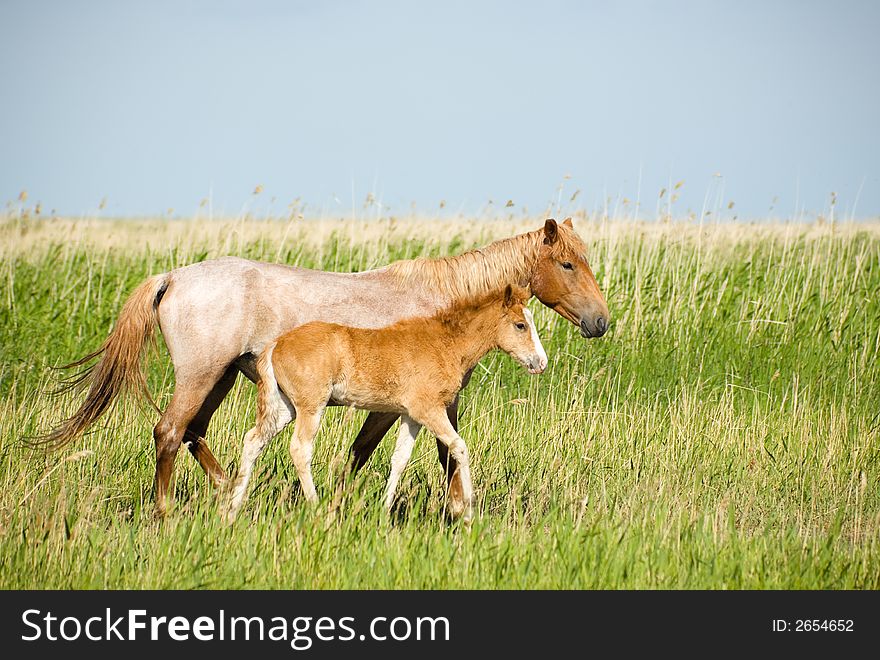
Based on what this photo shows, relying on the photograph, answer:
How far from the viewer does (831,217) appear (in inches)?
445

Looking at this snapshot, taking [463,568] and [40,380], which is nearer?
[463,568]

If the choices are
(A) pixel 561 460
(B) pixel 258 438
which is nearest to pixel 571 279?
(A) pixel 561 460

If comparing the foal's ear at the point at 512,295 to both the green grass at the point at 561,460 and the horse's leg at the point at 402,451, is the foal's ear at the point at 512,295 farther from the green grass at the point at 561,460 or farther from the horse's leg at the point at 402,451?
the green grass at the point at 561,460

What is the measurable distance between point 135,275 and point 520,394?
5146mm

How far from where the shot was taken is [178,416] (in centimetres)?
577

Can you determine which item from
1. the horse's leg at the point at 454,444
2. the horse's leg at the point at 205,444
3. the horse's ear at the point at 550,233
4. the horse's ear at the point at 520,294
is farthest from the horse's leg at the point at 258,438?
the horse's ear at the point at 550,233

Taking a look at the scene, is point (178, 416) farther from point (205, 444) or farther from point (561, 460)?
point (561, 460)

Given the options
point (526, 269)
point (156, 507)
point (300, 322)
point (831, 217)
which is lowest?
point (156, 507)

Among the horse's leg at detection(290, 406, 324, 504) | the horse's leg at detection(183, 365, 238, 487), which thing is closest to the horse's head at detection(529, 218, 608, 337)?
the horse's leg at detection(290, 406, 324, 504)

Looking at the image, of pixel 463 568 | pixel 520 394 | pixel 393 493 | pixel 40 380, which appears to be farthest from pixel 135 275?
pixel 463 568

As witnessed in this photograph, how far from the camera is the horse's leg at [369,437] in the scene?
6.18m

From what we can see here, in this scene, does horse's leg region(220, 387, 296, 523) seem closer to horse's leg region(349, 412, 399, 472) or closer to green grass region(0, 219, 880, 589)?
green grass region(0, 219, 880, 589)

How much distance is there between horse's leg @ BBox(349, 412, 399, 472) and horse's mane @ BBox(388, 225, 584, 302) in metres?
0.89

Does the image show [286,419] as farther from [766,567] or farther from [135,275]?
[135,275]
